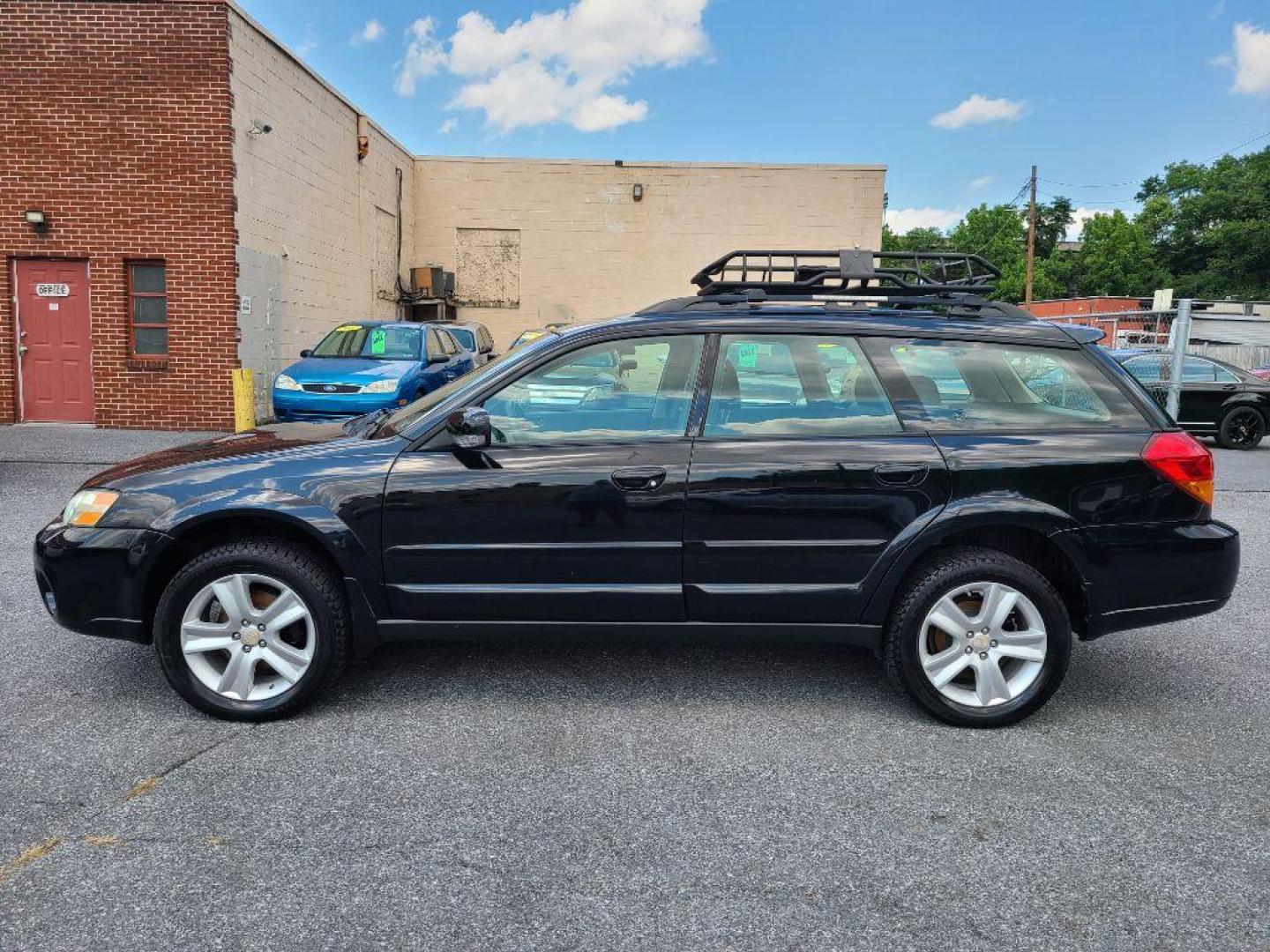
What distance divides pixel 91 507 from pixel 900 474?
313 cm

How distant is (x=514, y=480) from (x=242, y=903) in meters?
1.68

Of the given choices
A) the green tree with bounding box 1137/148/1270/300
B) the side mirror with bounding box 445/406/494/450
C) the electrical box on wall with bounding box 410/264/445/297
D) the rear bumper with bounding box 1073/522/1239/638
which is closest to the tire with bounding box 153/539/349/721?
the side mirror with bounding box 445/406/494/450

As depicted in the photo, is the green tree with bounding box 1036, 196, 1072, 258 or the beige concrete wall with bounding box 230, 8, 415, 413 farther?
the green tree with bounding box 1036, 196, 1072, 258

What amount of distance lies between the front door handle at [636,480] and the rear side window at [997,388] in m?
1.03

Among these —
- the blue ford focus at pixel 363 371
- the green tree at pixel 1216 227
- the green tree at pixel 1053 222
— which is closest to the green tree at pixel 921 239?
the green tree at pixel 1053 222

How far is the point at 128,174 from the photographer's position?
42.5ft

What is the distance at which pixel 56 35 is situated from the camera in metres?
12.7

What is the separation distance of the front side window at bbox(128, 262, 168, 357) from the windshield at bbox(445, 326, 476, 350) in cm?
404

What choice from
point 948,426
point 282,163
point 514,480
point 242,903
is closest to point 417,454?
point 514,480

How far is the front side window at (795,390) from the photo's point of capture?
371 cm

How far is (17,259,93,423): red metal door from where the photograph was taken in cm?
1309

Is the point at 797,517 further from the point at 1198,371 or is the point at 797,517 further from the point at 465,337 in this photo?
the point at 1198,371

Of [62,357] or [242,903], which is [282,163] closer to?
[62,357]

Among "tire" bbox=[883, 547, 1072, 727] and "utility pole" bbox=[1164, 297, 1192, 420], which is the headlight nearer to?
"tire" bbox=[883, 547, 1072, 727]
